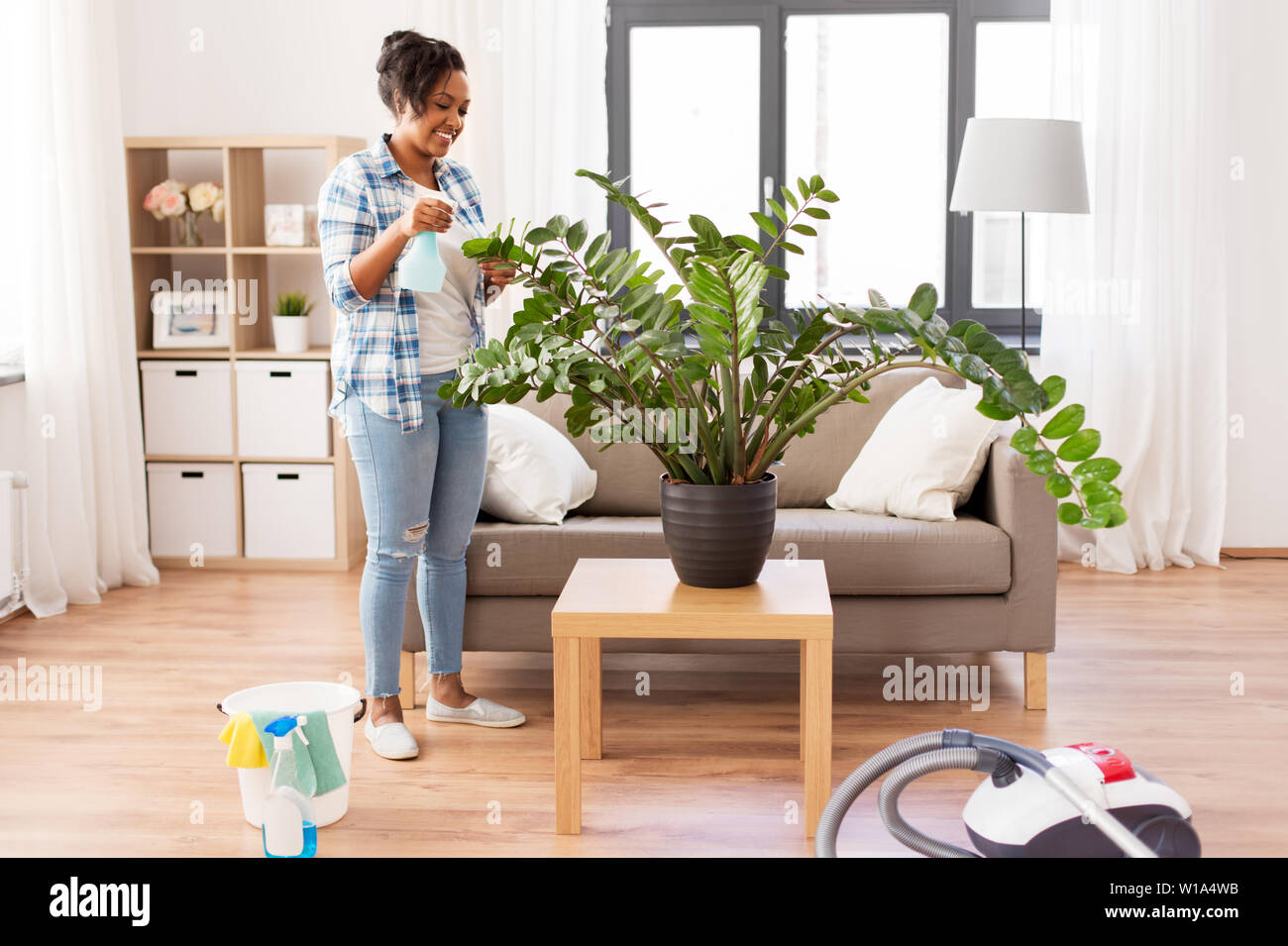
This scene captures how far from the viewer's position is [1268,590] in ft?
12.9

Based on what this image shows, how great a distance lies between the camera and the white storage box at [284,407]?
13.9 ft

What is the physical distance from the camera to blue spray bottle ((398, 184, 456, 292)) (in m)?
2.34

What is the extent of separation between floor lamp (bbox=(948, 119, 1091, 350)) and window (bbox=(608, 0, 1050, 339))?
26.3 inches

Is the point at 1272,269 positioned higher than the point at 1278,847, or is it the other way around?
the point at 1272,269

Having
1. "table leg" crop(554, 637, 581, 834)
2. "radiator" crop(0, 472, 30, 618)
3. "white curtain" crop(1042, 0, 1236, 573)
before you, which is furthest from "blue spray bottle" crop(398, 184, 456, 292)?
"white curtain" crop(1042, 0, 1236, 573)

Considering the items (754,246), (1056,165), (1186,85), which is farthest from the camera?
(1186,85)

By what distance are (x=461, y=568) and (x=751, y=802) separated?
0.82 m

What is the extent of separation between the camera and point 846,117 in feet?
15.0

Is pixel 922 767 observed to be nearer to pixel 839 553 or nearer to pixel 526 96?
pixel 839 553

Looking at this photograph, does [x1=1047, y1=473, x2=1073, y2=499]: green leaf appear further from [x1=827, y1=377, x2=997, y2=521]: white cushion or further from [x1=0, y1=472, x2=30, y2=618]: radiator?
[x1=0, y1=472, x2=30, y2=618]: radiator
